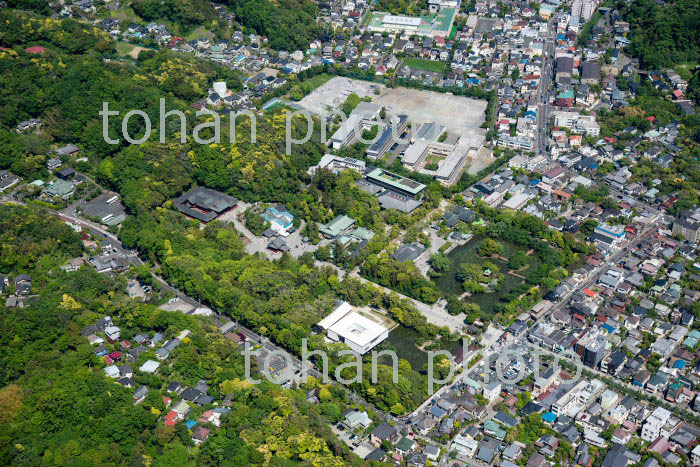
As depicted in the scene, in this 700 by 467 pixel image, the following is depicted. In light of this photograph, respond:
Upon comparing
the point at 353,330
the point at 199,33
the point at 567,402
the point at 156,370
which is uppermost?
the point at 199,33

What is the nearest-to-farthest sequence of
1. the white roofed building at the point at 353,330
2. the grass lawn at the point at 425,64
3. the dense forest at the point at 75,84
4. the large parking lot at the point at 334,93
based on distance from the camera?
the white roofed building at the point at 353,330
the dense forest at the point at 75,84
the large parking lot at the point at 334,93
the grass lawn at the point at 425,64

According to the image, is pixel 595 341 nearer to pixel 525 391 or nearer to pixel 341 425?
pixel 525 391

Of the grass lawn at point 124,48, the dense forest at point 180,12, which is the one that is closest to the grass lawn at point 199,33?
the dense forest at point 180,12

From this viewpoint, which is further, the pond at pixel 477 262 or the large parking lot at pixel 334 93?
the large parking lot at pixel 334 93

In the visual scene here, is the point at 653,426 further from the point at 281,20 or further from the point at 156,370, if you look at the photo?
the point at 281,20

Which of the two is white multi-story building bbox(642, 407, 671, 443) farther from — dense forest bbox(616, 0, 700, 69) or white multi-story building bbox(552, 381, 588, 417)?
dense forest bbox(616, 0, 700, 69)

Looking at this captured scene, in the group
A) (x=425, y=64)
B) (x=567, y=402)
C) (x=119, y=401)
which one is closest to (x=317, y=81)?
(x=425, y=64)

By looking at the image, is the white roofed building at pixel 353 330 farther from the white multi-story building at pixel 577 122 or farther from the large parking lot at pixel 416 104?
the white multi-story building at pixel 577 122
